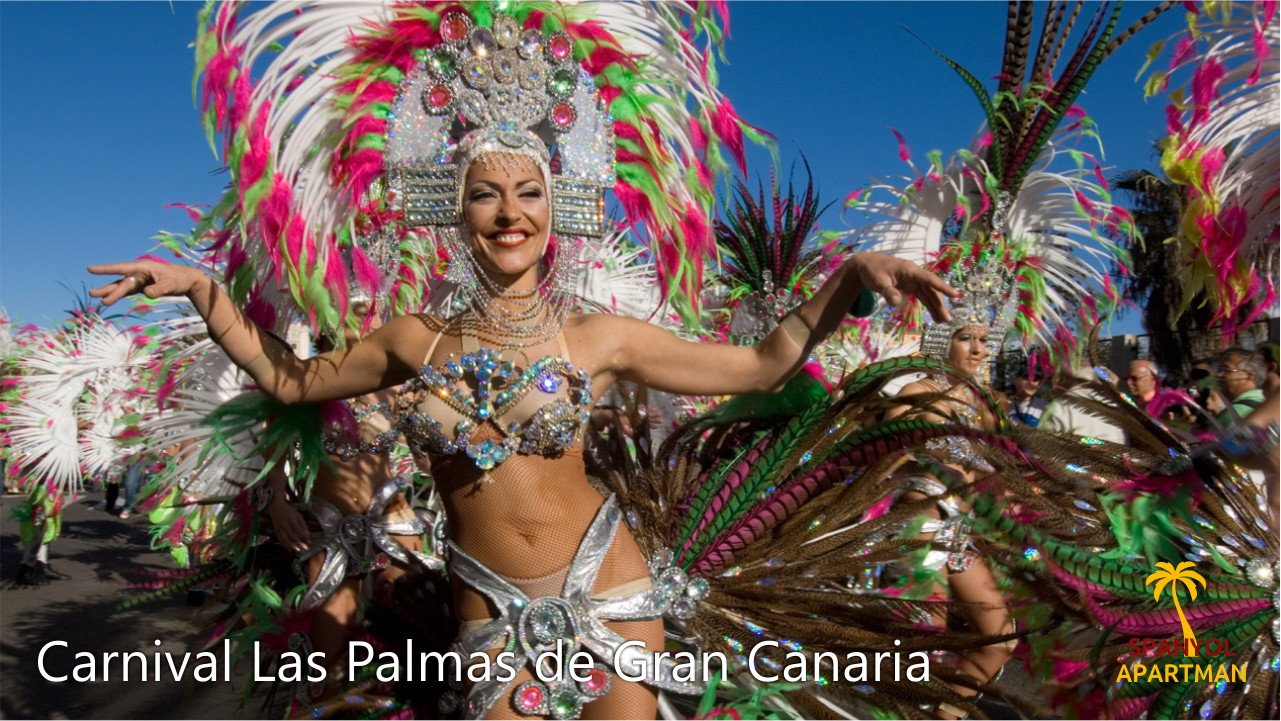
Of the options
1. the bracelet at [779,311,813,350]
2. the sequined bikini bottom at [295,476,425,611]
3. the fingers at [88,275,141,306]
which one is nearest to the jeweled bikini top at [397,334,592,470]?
the bracelet at [779,311,813,350]

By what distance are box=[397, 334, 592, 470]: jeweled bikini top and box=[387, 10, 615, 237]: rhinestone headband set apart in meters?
0.40

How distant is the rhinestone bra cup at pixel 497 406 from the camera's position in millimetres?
2436

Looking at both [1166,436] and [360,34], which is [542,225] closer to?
A: [360,34]

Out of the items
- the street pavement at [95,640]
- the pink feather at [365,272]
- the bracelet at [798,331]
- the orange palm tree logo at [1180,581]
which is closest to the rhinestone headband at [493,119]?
the bracelet at [798,331]

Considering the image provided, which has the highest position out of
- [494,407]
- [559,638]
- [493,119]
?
[493,119]

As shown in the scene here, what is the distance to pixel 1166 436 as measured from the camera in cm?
308

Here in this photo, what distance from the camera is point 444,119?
271 cm

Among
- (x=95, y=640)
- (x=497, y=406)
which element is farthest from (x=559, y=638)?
(x=95, y=640)

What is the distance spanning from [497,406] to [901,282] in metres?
0.99

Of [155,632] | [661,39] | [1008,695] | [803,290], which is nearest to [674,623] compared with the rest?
[1008,695]

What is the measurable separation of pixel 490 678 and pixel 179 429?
7.21 feet

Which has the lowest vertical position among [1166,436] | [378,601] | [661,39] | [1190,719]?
[1190,719]

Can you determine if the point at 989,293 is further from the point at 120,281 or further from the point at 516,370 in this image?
the point at 120,281

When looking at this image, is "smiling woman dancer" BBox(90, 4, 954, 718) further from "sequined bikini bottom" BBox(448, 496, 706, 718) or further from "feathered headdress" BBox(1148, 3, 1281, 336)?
"feathered headdress" BBox(1148, 3, 1281, 336)
